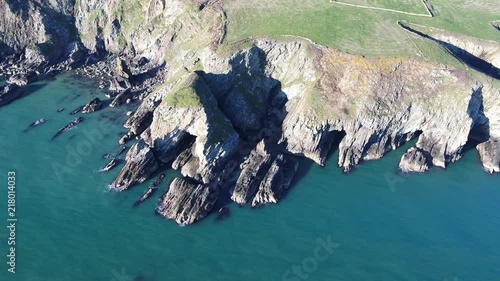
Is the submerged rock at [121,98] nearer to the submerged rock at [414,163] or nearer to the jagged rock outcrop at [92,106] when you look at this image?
the jagged rock outcrop at [92,106]

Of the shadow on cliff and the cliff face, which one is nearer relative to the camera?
the shadow on cliff

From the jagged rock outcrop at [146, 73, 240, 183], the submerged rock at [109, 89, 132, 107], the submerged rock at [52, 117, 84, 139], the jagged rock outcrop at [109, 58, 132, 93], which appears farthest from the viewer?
the jagged rock outcrop at [109, 58, 132, 93]

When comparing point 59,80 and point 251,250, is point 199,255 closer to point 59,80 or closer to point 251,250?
point 251,250

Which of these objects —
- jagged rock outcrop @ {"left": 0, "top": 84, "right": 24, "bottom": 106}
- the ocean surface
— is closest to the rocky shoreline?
jagged rock outcrop @ {"left": 0, "top": 84, "right": 24, "bottom": 106}

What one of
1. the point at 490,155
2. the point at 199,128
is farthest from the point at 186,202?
the point at 490,155

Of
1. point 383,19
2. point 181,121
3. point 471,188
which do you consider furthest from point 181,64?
point 471,188

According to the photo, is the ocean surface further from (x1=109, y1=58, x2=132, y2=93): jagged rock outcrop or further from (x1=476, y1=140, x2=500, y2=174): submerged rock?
(x1=109, y1=58, x2=132, y2=93): jagged rock outcrop

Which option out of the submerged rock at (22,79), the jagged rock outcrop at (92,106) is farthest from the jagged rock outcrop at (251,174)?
the submerged rock at (22,79)
